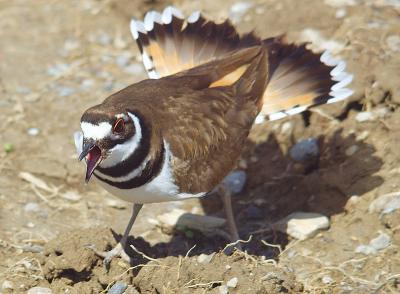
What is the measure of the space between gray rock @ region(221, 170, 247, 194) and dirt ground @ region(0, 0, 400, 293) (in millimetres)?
61

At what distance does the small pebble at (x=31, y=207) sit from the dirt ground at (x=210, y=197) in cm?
2

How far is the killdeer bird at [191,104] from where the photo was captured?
175 inches

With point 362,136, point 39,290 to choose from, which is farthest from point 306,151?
point 39,290

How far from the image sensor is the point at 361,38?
6.23 metres

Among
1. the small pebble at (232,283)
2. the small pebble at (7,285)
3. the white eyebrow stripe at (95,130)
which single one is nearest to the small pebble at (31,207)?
the small pebble at (7,285)

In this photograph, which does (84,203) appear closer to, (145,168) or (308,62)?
(145,168)

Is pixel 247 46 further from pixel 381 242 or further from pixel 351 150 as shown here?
pixel 381 242

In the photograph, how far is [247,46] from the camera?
5676 millimetres

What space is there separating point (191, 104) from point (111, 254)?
1.07 metres

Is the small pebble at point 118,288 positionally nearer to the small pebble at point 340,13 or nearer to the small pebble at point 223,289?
the small pebble at point 223,289

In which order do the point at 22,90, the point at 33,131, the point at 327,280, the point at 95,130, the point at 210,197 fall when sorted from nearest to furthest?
the point at 95,130 → the point at 327,280 → the point at 210,197 → the point at 33,131 → the point at 22,90

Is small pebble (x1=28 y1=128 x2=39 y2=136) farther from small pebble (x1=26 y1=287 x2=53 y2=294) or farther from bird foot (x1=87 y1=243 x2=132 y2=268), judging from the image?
small pebble (x1=26 y1=287 x2=53 y2=294)

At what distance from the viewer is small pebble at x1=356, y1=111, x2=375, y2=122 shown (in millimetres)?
5727

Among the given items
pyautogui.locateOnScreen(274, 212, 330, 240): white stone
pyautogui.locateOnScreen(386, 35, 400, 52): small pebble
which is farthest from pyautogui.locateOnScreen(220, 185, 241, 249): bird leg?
pyautogui.locateOnScreen(386, 35, 400, 52): small pebble
